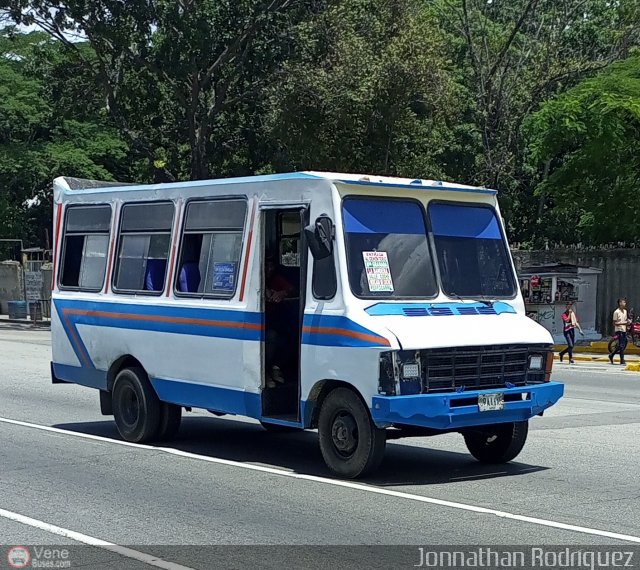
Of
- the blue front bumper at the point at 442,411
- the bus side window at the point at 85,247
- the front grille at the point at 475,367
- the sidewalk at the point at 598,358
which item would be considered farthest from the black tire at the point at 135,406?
the sidewalk at the point at 598,358

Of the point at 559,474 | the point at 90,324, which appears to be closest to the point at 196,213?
the point at 90,324

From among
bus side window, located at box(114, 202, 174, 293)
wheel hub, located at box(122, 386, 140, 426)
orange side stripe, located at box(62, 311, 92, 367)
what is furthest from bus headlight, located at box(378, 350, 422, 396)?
orange side stripe, located at box(62, 311, 92, 367)

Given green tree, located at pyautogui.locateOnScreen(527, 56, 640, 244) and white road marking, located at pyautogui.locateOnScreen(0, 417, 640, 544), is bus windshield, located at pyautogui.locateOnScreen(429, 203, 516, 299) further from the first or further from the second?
green tree, located at pyautogui.locateOnScreen(527, 56, 640, 244)

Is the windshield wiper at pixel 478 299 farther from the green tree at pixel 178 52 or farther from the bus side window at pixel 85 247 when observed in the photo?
the green tree at pixel 178 52

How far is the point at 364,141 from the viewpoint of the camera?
32.8 metres

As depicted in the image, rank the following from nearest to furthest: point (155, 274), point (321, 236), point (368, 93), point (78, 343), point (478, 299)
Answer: point (321, 236) < point (478, 299) < point (155, 274) < point (78, 343) < point (368, 93)

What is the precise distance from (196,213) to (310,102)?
70.4 feet

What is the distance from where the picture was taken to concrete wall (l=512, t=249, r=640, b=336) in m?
30.3

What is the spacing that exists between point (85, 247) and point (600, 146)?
18949 mm

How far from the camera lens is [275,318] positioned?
1073 cm

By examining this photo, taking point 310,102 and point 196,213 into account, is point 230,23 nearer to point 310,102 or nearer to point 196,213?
point 310,102

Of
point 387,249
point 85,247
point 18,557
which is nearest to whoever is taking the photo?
point 18,557

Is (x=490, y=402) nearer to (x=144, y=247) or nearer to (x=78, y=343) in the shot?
(x=144, y=247)

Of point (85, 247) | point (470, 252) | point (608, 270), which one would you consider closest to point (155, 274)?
point (85, 247)
